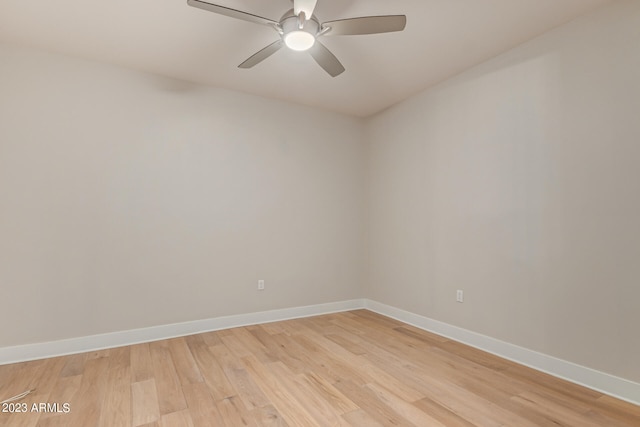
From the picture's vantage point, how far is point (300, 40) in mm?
2076

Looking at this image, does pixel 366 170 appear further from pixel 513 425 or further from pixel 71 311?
pixel 71 311

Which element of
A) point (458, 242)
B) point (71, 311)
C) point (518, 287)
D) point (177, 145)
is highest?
point (177, 145)

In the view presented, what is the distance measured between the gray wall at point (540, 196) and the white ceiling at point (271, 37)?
28 cm

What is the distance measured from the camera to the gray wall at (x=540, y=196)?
6.75 ft

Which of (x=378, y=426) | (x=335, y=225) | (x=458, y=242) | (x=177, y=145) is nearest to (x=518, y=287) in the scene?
(x=458, y=242)

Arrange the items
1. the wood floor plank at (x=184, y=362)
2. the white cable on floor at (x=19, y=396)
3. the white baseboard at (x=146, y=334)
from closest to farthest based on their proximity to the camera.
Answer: the white cable on floor at (x=19, y=396) < the wood floor plank at (x=184, y=362) < the white baseboard at (x=146, y=334)

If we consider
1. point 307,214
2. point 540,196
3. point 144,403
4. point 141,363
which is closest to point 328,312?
point 307,214

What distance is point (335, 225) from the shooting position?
4.15 m

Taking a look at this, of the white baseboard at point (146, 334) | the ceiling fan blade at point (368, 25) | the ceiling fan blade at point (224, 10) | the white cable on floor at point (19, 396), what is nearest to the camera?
the ceiling fan blade at point (224, 10)

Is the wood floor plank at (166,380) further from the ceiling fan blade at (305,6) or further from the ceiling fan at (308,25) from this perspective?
the ceiling fan blade at (305,6)

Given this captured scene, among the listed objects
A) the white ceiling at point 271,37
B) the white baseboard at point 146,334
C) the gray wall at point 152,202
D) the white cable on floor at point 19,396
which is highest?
the white ceiling at point 271,37

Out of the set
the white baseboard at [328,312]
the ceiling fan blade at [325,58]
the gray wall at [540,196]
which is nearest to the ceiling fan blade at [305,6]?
the ceiling fan blade at [325,58]

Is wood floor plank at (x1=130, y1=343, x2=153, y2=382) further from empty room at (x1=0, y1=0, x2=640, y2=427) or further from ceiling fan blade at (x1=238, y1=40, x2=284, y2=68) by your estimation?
ceiling fan blade at (x1=238, y1=40, x2=284, y2=68)

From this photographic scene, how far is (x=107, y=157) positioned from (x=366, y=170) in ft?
9.71
